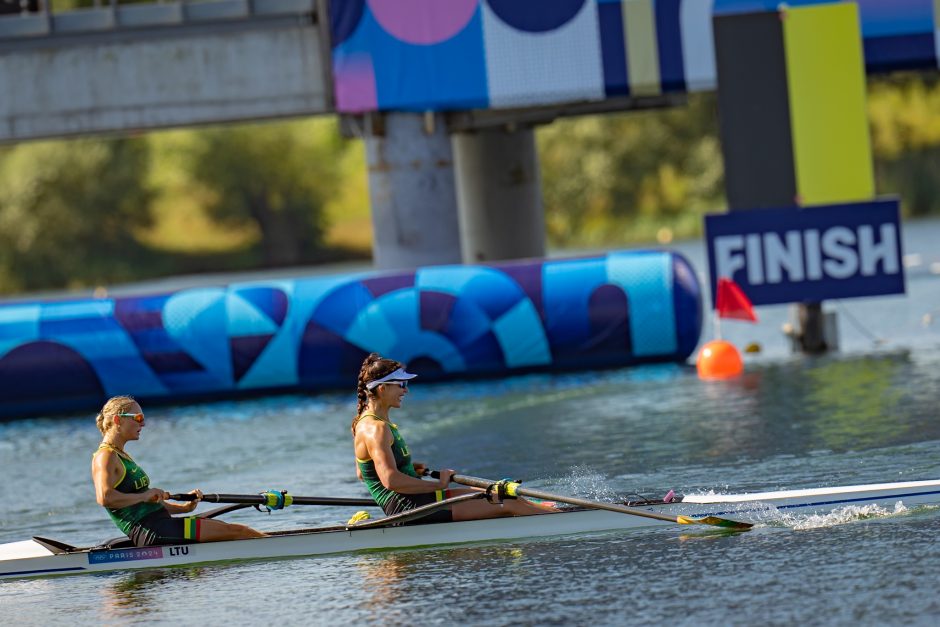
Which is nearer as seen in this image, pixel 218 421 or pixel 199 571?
pixel 199 571

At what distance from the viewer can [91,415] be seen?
73.4 ft

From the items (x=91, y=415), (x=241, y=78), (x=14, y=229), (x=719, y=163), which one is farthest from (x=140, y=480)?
(x=14, y=229)

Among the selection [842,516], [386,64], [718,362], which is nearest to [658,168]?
[386,64]

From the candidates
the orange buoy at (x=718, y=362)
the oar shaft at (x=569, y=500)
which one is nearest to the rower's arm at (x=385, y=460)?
the oar shaft at (x=569, y=500)

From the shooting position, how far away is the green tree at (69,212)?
2466 inches

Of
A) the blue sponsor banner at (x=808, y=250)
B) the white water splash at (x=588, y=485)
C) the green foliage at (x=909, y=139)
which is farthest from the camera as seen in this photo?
the green foliage at (x=909, y=139)

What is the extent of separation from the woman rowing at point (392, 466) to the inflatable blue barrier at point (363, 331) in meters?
10.0

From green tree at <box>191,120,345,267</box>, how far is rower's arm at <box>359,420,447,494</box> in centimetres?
5485

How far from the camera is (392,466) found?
1165 cm

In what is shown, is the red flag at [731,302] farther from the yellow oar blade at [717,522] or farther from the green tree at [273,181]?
the green tree at [273,181]

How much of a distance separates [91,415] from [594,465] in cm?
1010

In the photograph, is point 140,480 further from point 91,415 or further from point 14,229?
point 14,229

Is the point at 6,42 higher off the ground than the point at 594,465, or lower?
higher

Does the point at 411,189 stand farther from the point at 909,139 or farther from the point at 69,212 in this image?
the point at 69,212
